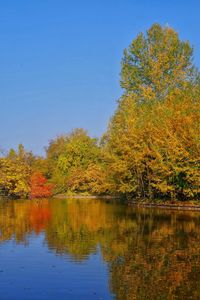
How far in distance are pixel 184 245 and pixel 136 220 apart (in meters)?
11.9

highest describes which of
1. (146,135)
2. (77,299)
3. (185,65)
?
(185,65)

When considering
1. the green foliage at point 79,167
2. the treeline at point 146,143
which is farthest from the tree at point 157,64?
the green foliage at point 79,167

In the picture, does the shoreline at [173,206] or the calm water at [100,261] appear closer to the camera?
the calm water at [100,261]

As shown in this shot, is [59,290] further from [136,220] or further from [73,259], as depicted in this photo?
[136,220]

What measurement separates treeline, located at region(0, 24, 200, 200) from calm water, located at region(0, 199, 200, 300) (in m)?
15.0

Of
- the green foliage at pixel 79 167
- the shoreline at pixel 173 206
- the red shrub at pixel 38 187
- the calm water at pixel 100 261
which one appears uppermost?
the green foliage at pixel 79 167

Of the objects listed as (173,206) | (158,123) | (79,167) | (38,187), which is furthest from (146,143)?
(79,167)

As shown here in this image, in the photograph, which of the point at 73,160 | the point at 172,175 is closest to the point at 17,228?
the point at 172,175

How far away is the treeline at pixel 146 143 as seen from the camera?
1817 inches

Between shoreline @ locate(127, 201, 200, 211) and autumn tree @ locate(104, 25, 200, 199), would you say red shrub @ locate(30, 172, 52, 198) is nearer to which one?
autumn tree @ locate(104, 25, 200, 199)

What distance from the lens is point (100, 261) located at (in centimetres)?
1886

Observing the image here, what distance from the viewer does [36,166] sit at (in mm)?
92062

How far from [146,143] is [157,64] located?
15427mm

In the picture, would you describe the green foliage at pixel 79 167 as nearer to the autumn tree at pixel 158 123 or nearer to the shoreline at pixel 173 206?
the autumn tree at pixel 158 123
